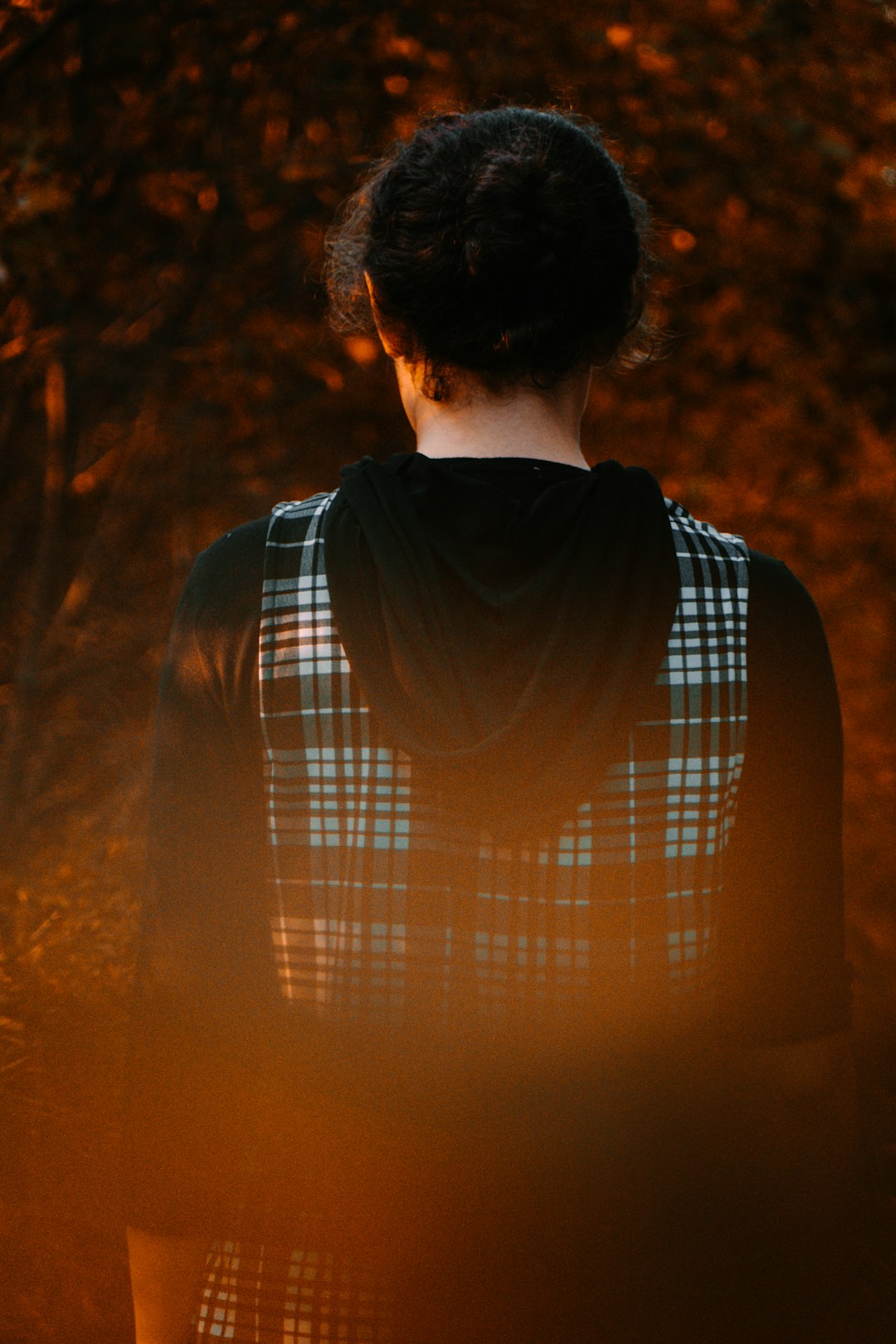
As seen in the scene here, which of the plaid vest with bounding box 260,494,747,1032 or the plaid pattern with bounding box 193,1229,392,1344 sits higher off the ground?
the plaid vest with bounding box 260,494,747,1032

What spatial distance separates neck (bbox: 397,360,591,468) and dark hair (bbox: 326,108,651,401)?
0.05 ft

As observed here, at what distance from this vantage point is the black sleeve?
100 centimetres

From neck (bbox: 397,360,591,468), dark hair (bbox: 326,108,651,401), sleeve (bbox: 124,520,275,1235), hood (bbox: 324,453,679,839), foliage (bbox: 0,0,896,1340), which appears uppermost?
foliage (bbox: 0,0,896,1340)

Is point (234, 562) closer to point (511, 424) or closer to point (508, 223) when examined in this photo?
point (511, 424)

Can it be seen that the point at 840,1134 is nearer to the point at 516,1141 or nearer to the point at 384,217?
the point at 516,1141

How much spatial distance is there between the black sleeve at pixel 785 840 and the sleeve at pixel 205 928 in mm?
468

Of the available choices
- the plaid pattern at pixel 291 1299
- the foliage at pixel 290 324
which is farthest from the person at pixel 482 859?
the foliage at pixel 290 324

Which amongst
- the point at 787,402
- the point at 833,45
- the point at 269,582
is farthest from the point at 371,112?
the point at 269,582

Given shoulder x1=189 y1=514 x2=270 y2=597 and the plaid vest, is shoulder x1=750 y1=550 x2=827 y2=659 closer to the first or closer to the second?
the plaid vest

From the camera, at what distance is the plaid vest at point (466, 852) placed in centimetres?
96

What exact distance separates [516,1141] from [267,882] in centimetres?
33

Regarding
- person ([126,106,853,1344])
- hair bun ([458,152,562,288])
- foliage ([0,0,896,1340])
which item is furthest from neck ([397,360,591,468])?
foliage ([0,0,896,1340])

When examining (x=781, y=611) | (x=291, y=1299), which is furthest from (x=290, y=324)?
(x=291, y=1299)

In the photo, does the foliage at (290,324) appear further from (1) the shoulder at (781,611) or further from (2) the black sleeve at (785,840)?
(1) the shoulder at (781,611)
